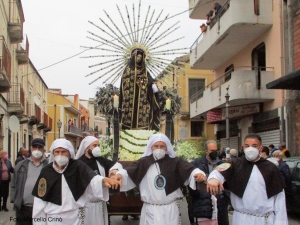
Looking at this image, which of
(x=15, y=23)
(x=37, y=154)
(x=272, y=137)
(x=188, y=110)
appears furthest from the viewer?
(x=188, y=110)

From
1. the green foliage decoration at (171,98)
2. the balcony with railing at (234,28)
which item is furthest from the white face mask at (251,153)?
the balcony with railing at (234,28)

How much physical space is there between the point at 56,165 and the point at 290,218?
7.43 metres

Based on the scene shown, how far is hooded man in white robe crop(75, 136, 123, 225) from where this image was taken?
6145mm

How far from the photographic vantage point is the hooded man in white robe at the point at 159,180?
210 inches

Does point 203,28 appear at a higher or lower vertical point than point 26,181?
higher

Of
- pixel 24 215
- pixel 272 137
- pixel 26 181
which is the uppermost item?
pixel 272 137

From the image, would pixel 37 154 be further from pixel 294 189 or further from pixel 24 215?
pixel 294 189

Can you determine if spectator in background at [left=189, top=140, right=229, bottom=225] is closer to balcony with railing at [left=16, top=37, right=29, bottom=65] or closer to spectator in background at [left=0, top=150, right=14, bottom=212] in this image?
spectator in background at [left=0, top=150, right=14, bottom=212]

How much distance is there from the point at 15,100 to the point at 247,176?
21.7 meters

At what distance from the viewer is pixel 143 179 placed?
5445 mm

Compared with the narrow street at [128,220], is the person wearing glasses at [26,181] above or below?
above

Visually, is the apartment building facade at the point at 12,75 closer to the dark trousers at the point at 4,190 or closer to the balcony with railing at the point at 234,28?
the dark trousers at the point at 4,190

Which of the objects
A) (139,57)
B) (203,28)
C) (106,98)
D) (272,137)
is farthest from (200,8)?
(106,98)

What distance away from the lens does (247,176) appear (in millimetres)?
4965
